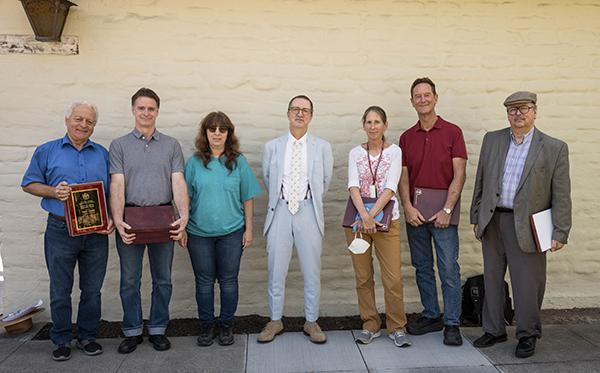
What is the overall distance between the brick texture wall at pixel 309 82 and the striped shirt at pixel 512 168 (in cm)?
98

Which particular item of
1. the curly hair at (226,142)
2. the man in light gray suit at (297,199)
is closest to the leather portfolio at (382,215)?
the man in light gray suit at (297,199)

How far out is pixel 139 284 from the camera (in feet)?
12.7

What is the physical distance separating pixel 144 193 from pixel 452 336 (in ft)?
8.22

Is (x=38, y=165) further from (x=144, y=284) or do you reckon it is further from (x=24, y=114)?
(x=144, y=284)

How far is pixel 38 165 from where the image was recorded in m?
3.60

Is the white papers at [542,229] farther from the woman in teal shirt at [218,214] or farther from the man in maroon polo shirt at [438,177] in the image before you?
the woman in teal shirt at [218,214]

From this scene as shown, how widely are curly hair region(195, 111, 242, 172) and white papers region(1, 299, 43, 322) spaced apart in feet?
6.27

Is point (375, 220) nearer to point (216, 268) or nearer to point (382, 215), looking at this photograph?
point (382, 215)

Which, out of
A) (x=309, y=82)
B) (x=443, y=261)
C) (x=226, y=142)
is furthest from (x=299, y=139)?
(x=443, y=261)

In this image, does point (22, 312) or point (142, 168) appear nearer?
point (142, 168)

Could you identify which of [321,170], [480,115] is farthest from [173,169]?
[480,115]

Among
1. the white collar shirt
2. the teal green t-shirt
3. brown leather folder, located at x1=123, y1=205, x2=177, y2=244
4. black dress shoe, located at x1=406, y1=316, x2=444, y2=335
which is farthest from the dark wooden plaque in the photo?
black dress shoe, located at x1=406, y1=316, x2=444, y2=335

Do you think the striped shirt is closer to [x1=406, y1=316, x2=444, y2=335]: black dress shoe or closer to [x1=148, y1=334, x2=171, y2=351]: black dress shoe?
[x1=406, y1=316, x2=444, y2=335]: black dress shoe

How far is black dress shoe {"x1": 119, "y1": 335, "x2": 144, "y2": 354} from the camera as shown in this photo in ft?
12.5
